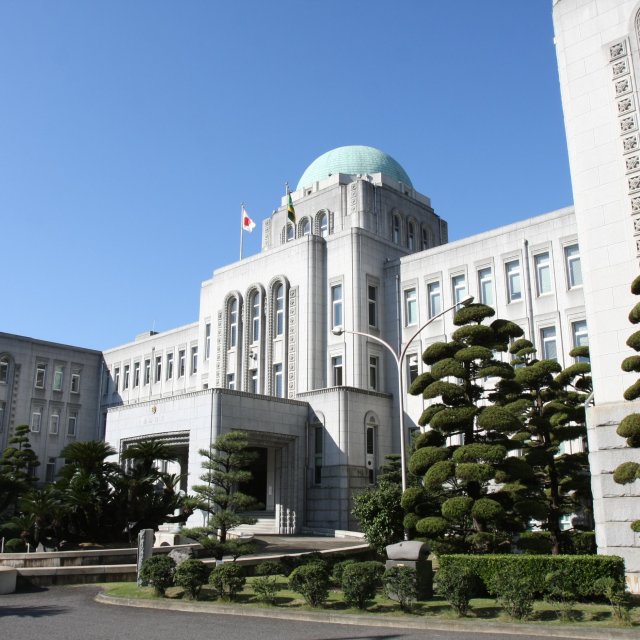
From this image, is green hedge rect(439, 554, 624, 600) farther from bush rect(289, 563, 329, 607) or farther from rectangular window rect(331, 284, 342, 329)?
rectangular window rect(331, 284, 342, 329)

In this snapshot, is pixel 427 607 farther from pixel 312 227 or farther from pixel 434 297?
pixel 312 227

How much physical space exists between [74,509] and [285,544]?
786 centimetres

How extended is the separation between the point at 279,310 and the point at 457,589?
27465mm

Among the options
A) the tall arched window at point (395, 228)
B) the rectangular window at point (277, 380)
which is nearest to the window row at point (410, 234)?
the tall arched window at point (395, 228)

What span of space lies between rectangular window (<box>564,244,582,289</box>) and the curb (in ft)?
69.9

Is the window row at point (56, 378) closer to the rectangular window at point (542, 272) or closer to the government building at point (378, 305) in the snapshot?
the government building at point (378, 305)

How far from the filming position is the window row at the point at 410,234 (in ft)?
144

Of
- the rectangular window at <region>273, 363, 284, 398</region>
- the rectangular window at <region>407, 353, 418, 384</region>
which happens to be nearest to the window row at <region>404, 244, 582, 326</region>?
the rectangular window at <region>407, 353, 418, 384</region>

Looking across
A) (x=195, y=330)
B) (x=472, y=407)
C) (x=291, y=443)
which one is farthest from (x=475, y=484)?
(x=195, y=330)

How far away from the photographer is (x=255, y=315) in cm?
4053

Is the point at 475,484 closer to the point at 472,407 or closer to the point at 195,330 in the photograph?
the point at 472,407

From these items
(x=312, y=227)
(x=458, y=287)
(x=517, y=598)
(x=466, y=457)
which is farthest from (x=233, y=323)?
(x=517, y=598)

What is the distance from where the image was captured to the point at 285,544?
2614 cm

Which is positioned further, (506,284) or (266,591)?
(506,284)
